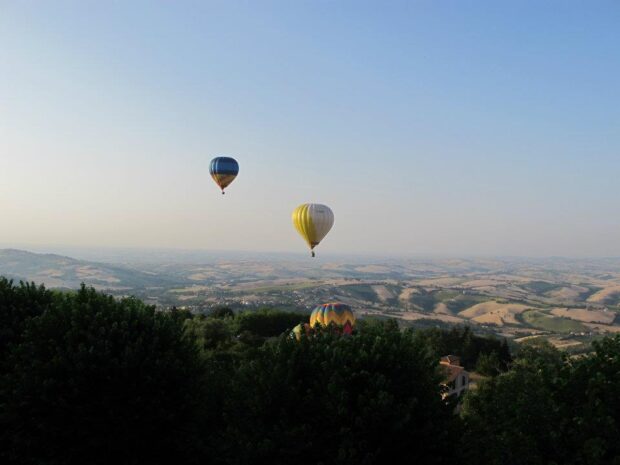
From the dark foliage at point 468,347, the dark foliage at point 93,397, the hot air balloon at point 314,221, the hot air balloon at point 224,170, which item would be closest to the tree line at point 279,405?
the dark foliage at point 93,397

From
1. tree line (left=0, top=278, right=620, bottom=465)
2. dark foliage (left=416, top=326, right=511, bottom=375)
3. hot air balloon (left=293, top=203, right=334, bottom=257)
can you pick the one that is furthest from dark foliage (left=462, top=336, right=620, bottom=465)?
dark foliage (left=416, top=326, right=511, bottom=375)

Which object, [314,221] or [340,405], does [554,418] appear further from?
[314,221]

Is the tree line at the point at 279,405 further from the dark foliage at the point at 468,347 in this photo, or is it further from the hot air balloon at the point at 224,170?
the dark foliage at the point at 468,347

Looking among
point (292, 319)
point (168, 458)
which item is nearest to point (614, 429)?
point (168, 458)

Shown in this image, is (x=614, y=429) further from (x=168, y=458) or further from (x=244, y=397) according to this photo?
(x=168, y=458)

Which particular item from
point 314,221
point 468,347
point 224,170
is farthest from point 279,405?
point 468,347
